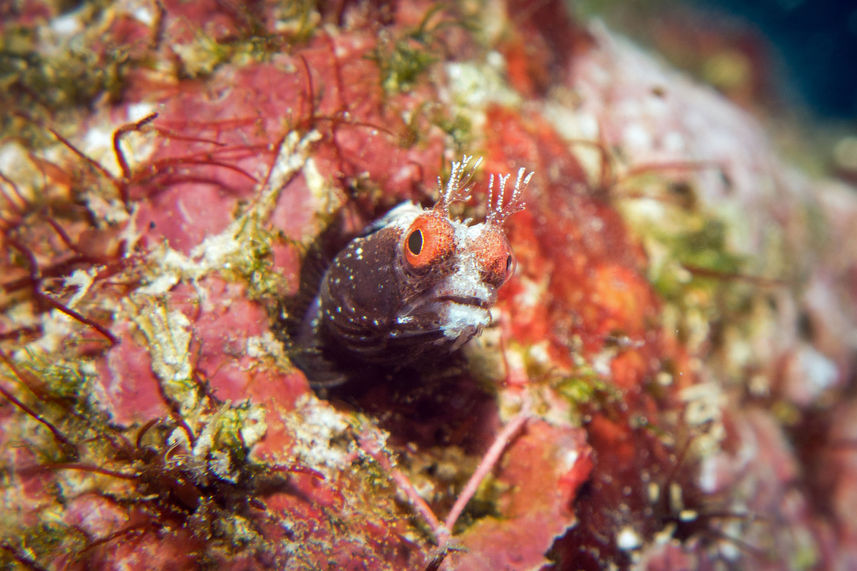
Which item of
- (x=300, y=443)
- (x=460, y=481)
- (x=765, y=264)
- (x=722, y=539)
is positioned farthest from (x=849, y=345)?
(x=300, y=443)

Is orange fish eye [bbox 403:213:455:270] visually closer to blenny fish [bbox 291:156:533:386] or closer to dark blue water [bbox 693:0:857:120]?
blenny fish [bbox 291:156:533:386]

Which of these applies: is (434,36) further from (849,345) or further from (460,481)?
(849,345)

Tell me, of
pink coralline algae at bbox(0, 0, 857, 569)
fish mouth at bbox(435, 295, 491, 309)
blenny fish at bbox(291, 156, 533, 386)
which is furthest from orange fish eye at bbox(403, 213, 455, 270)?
pink coralline algae at bbox(0, 0, 857, 569)

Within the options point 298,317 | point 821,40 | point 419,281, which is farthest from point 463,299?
point 821,40

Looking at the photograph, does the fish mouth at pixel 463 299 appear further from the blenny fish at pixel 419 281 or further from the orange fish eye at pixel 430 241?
the orange fish eye at pixel 430 241

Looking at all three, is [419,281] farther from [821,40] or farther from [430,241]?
[821,40]
